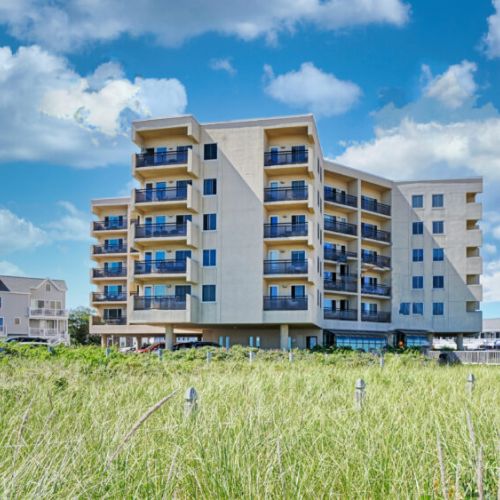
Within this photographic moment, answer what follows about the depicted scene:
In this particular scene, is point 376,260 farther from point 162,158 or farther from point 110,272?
point 110,272

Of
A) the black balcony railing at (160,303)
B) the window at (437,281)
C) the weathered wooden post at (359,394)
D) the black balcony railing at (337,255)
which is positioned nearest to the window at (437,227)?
the window at (437,281)

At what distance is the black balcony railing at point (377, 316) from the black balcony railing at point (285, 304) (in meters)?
12.6

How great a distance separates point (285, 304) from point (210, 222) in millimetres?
7712

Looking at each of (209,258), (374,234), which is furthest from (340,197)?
(209,258)

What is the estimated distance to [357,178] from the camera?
5294 centimetres

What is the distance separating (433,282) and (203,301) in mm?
24078

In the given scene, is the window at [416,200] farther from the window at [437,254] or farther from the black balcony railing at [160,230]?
the black balcony railing at [160,230]

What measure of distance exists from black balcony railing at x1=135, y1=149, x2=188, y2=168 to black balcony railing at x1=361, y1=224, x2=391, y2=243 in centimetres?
1867

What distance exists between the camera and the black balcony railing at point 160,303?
138 feet

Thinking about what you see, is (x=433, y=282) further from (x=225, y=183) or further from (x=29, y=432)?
(x=29, y=432)

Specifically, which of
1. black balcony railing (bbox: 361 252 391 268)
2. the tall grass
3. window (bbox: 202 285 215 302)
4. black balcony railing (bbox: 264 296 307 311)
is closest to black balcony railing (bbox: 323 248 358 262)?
black balcony railing (bbox: 361 252 391 268)

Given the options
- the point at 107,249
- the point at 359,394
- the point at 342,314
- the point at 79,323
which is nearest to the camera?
the point at 359,394

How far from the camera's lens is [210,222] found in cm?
4334

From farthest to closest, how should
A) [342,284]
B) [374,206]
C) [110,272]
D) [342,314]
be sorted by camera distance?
[110,272] < [374,206] < [342,284] < [342,314]
